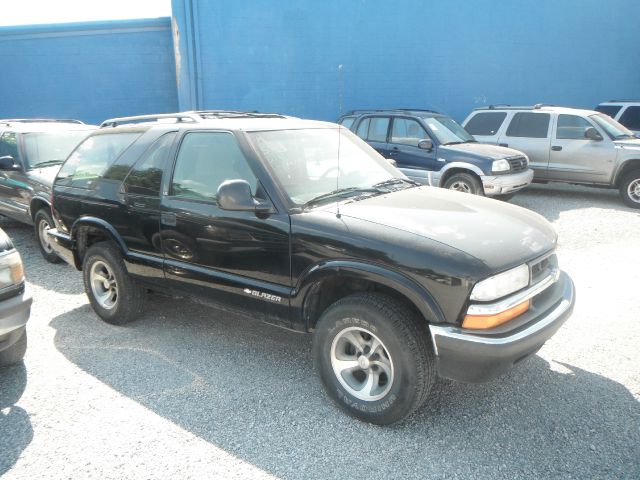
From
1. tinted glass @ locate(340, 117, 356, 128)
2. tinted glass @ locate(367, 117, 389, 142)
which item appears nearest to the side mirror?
tinted glass @ locate(367, 117, 389, 142)

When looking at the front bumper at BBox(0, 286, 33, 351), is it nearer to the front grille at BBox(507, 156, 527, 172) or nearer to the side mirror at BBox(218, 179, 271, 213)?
the side mirror at BBox(218, 179, 271, 213)

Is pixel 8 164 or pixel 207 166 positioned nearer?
pixel 207 166

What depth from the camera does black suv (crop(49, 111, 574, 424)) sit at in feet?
9.37

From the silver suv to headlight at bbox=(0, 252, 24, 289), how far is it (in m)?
9.47

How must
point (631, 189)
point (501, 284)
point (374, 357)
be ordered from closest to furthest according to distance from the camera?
point (501, 284) < point (374, 357) < point (631, 189)

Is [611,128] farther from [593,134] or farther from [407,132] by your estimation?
[407,132]

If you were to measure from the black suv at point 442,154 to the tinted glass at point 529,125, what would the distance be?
142cm

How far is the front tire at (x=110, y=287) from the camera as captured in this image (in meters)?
4.52

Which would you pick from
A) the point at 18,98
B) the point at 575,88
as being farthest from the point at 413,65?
the point at 18,98

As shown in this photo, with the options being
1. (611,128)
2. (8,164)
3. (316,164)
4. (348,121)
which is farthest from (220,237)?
(611,128)

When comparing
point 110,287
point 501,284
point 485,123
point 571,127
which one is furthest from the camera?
point 485,123

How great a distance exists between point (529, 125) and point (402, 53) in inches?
180

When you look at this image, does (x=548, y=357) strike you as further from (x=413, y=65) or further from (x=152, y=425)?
(x=413, y=65)

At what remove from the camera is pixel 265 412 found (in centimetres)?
332
